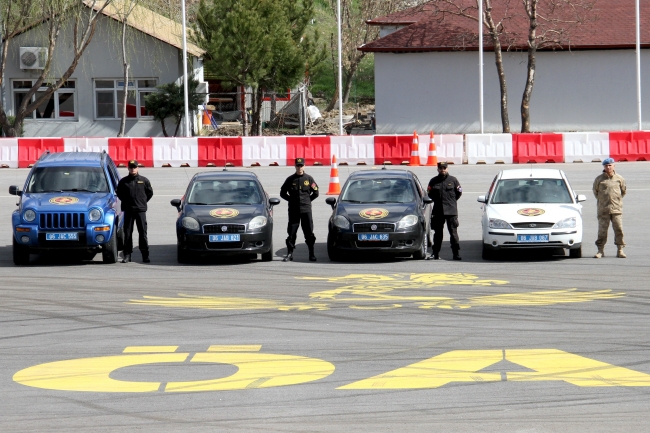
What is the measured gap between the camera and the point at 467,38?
4312 centimetres

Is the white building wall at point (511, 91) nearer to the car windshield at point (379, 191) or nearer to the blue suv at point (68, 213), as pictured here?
the car windshield at point (379, 191)

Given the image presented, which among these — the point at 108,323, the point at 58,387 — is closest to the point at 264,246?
the point at 108,323

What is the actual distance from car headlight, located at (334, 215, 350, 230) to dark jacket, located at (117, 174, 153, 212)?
3.37 meters

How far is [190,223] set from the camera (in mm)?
16938

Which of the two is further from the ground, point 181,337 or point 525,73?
point 525,73

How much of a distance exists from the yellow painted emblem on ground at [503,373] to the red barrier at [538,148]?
66.9ft

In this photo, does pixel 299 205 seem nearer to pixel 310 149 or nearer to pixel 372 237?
pixel 372 237

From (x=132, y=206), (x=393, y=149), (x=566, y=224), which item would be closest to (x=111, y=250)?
(x=132, y=206)

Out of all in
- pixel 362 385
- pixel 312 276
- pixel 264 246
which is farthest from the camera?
pixel 264 246

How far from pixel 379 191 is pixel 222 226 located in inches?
121

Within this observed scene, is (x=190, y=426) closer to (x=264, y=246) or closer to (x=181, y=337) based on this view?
(x=181, y=337)

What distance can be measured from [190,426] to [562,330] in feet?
16.6

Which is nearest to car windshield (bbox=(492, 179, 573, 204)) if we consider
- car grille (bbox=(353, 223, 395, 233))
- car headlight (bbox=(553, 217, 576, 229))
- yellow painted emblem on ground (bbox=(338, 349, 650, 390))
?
car headlight (bbox=(553, 217, 576, 229))

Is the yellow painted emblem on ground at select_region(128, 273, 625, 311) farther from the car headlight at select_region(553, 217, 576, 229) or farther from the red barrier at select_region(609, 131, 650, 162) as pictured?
the red barrier at select_region(609, 131, 650, 162)
